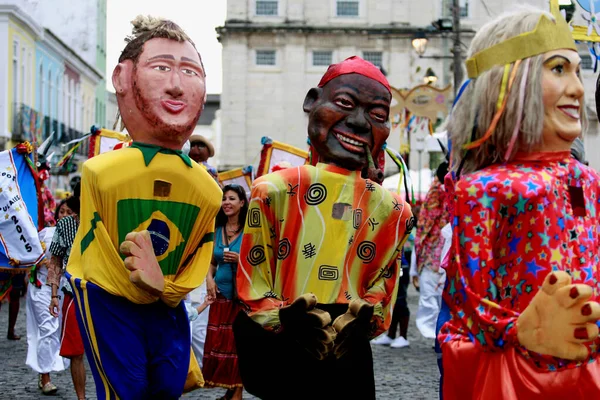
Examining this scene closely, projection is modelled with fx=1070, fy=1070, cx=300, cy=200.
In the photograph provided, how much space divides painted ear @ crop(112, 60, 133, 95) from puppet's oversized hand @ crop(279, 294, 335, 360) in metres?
1.63

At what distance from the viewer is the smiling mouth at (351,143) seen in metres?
5.60

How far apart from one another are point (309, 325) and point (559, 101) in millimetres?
1643

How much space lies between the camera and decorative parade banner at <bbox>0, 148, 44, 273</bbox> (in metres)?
9.94

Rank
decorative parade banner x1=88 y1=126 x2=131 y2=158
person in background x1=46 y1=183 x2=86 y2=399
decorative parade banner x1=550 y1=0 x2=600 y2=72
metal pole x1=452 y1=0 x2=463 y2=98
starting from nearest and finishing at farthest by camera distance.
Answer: decorative parade banner x1=550 y1=0 x2=600 y2=72, person in background x1=46 y1=183 x2=86 y2=399, decorative parade banner x1=88 y1=126 x2=131 y2=158, metal pole x1=452 y1=0 x2=463 y2=98

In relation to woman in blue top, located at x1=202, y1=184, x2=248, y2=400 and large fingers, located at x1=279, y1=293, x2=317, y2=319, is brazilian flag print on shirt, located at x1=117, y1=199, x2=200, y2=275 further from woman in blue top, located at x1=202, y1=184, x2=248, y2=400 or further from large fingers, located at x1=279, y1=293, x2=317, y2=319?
woman in blue top, located at x1=202, y1=184, x2=248, y2=400

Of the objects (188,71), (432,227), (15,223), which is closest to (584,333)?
(188,71)

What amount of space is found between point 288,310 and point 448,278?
3.18 feet

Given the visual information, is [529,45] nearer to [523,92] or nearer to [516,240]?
[523,92]

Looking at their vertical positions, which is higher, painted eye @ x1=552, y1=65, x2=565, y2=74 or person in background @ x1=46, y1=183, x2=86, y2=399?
painted eye @ x1=552, y1=65, x2=565, y2=74

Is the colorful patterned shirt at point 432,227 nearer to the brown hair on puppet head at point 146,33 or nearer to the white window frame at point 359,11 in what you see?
the brown hair on puppet head at point 146,33

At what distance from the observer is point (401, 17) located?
4672 centimetres

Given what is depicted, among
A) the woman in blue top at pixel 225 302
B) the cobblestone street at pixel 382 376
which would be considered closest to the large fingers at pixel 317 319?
the woman in blue top at pixel 225 302

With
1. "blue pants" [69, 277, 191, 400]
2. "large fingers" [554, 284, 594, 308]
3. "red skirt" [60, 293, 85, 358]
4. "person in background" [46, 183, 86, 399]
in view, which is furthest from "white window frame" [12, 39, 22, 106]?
"large fingers" [554, 284, 594, 308]

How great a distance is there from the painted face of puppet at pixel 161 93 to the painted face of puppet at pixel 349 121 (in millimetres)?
732
